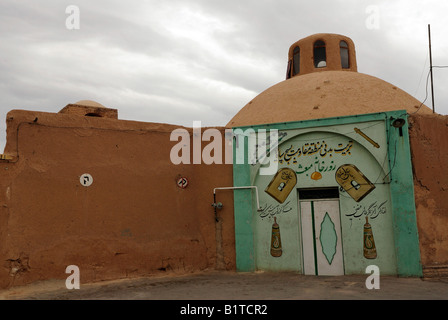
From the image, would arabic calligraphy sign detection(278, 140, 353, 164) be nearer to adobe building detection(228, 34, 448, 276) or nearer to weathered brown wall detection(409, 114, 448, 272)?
adobe building detection(228, 34, 448, 276)

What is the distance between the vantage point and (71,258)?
8055 millimetres

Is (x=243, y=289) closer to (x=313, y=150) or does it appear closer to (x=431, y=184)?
(x=313, y=150)

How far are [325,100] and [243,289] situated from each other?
5.98 meters

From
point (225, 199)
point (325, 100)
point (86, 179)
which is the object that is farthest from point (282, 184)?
point (86, 179)

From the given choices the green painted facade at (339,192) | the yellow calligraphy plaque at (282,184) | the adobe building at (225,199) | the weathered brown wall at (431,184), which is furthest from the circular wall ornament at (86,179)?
the weathered brown wall at (431,184)

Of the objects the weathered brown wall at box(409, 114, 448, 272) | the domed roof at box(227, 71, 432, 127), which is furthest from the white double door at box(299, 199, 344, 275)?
the domed roof at box(227, 71, 432, 127)

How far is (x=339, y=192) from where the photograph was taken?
8969 mm

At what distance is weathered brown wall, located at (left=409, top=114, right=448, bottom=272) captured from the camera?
823 centimetres

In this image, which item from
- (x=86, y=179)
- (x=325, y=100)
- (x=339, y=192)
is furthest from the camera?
(x=325, y=100)

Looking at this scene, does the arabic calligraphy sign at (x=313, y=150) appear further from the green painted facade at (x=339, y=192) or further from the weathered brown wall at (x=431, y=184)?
the weathered brown wall at (x=431, y=184)

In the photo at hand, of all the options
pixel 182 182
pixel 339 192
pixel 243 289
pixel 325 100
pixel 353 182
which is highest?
pixel 325 100
